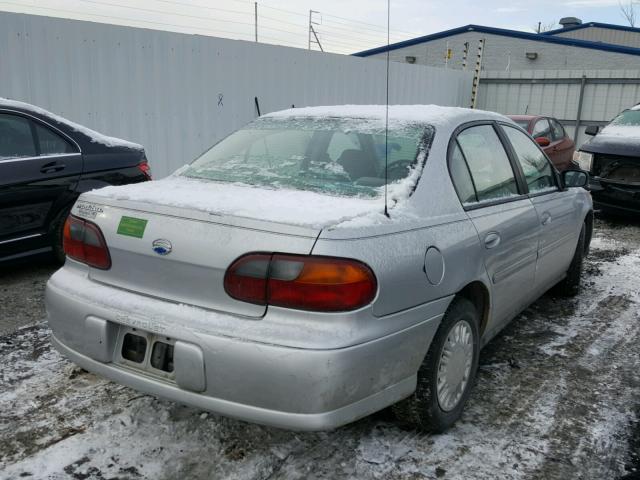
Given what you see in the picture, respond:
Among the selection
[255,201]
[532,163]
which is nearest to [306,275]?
[255,201]

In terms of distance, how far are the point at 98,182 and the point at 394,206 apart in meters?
3.63

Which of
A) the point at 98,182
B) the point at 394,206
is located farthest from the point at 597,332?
the point at 98,182

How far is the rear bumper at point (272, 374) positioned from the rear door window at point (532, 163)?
71.2 inches

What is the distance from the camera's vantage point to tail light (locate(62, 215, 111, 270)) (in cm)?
247

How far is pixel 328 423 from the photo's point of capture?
6.84 ft

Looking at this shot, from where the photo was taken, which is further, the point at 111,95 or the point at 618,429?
the point at 111,95

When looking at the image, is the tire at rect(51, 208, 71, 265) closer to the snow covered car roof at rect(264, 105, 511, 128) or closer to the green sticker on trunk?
the snow covered car roof at rect(264, 105, 511, 128)

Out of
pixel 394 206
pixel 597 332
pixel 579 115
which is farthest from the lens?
pixel 579 115

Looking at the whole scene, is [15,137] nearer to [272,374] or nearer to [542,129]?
[272,374]

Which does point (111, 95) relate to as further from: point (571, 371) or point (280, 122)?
point (571, 371)

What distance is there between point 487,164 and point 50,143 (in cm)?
373

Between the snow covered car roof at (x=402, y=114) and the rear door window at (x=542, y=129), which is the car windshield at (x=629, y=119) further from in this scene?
the snow covered car roof at (x=402, y=114)

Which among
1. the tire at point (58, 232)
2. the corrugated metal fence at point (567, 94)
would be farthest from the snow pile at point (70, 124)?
the corrugated metal fence at point (567, 94)

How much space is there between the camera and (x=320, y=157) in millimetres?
2969
